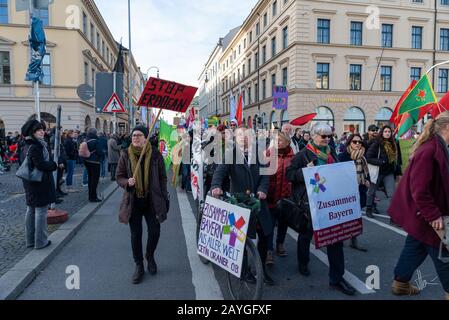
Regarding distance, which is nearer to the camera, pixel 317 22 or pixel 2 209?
pixel 2 209

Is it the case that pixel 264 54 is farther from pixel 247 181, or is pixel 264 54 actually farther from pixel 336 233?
pixel 336 233

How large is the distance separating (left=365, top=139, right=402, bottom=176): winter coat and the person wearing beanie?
4.56 m

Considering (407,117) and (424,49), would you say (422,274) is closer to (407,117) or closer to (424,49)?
(407,117)

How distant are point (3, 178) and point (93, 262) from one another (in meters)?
10.2

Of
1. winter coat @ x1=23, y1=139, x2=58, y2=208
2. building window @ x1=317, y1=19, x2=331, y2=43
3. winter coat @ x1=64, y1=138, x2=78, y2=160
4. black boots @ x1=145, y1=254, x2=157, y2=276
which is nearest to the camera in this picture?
black boots @ x1=145, y1=254, x2=157, y2=276

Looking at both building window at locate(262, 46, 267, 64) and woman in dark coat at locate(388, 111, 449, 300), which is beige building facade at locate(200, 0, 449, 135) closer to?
building window at locate(262, 46, 267, 64)

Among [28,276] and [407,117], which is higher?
[407,117]

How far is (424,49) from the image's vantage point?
30812 mm

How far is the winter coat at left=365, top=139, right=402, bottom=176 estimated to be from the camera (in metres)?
6.58

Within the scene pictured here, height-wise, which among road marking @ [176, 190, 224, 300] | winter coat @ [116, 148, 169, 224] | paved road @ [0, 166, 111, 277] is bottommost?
road marking @ [176, 190, 224, 300]

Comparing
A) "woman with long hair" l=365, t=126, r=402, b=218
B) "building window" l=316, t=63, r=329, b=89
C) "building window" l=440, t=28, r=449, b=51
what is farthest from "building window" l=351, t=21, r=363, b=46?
"woman with long hair" l=365, t=126, r=402, b=218

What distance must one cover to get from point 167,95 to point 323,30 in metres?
28.8

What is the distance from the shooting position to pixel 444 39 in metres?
31.6
